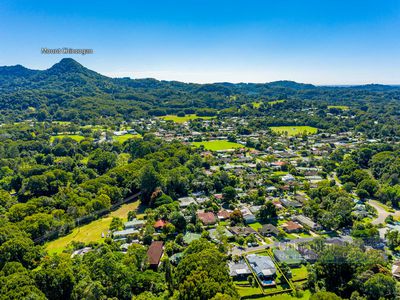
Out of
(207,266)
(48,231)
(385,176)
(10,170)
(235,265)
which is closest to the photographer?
(207,266)

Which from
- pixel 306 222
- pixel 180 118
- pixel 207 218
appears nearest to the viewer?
pixel 306 222

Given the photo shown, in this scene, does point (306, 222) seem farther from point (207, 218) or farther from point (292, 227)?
point (207, 218)

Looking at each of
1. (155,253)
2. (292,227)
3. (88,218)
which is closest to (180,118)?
(88,218)

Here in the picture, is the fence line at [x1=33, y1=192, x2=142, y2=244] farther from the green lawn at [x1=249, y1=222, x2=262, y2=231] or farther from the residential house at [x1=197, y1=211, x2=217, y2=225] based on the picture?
the green lawn at [x1=249, y1=222, x2=262, y2=231]

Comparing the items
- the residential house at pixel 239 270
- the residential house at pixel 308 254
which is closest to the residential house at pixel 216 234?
the residential house at pixel 239 270

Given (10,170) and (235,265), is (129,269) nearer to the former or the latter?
(235,265)

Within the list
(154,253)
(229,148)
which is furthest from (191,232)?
(229,148)

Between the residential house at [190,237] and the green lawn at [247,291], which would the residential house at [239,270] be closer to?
the green lawn at [247,291]

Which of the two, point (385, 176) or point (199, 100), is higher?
point (199, 100)
